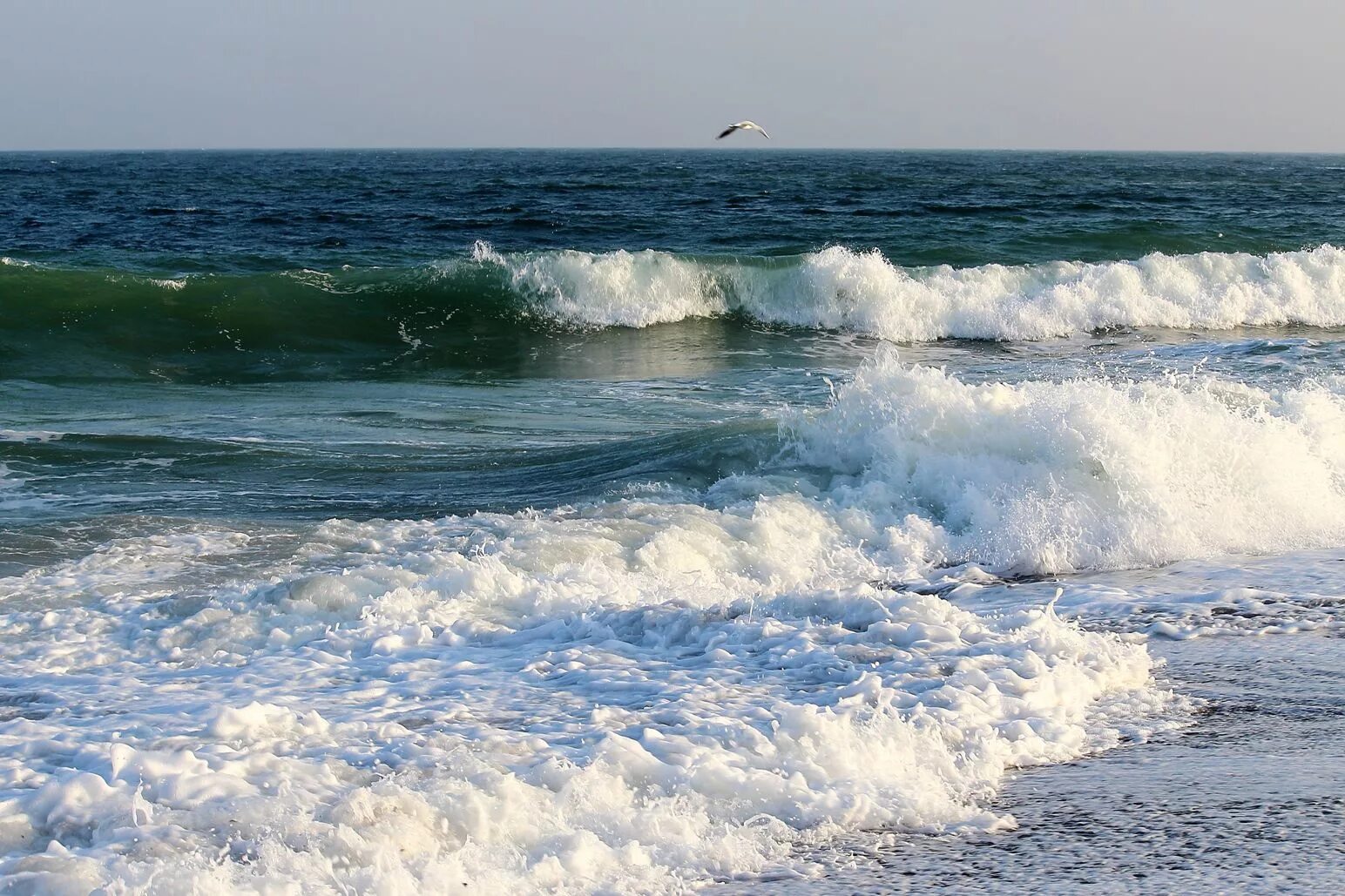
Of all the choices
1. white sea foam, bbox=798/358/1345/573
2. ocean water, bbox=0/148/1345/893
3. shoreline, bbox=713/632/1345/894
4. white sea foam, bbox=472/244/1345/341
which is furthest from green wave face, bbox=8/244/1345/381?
shoreline, bbox=713/632/1345/894

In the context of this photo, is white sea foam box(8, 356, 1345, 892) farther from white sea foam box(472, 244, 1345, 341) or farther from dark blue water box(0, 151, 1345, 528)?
white sea foam box(472, 244, 1345, 341)

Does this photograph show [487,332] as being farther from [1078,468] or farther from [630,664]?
[630,664]

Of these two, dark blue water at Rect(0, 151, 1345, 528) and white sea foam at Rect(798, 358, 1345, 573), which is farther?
dark blue water at Rect(0, 151, 1345, 528)

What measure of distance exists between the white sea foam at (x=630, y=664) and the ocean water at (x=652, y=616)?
0.06 ft

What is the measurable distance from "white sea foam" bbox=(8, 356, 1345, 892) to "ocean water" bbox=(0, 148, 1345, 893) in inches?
0.7

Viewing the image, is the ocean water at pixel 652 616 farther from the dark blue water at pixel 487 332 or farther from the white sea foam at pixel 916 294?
the white sea foam at pixel 916 294

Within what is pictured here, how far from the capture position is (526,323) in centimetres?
1814

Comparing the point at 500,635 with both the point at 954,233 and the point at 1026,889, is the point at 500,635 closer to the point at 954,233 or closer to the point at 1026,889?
the point at 1026,889

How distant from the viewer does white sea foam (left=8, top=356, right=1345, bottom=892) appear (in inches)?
141

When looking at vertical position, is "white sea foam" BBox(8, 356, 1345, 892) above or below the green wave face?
below

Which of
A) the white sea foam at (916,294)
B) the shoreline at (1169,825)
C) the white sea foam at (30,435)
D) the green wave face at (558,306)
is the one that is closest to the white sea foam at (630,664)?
the shoreline at (1169,825)

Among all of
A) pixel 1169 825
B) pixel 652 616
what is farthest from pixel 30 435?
pixel 1169 825

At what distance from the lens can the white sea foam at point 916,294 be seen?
18.9m

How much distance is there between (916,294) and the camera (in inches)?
765
